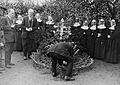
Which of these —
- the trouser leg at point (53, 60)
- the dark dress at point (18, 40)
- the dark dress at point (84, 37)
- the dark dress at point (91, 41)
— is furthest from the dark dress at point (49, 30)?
the trouser leg at point (53, 60)

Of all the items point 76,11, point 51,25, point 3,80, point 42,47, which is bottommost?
point 3,80

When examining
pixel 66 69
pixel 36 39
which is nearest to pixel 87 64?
pixel 66 69

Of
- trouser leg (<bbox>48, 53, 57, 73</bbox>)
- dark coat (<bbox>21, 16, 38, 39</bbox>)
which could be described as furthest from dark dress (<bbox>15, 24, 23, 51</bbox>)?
trouser leg (<bbox>48, 53, 57, 73</bbox>)

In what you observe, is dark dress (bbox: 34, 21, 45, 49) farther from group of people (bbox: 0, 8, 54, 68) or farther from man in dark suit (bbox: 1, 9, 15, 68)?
man in dark suit (bbox: 1, 9, 15, 68)

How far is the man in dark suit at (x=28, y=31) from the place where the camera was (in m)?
8.33

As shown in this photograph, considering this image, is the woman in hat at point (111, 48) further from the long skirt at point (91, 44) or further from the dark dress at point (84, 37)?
the dark dress at point (84, 37)

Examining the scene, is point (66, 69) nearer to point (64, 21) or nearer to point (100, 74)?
point (100, 74)

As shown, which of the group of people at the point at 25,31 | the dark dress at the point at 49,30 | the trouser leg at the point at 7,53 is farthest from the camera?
the dark dress at the point at 49,30

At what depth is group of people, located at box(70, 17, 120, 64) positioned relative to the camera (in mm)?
8070

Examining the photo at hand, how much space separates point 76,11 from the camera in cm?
838

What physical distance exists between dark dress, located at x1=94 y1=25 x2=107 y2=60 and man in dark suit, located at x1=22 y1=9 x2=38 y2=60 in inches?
96.3

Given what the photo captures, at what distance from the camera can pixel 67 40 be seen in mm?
7801

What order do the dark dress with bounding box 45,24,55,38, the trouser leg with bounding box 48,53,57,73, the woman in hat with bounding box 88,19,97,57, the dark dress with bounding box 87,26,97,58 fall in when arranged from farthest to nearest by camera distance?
1. the dark dress with bounding box 87,26,97,58
2. the woman in hat with bounding box 88,19,97,57
3. the dark dress with bounding box 45,24,55,38
4. the trouser leg with bounding box 48,53,57,73

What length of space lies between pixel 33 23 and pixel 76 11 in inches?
67.1
